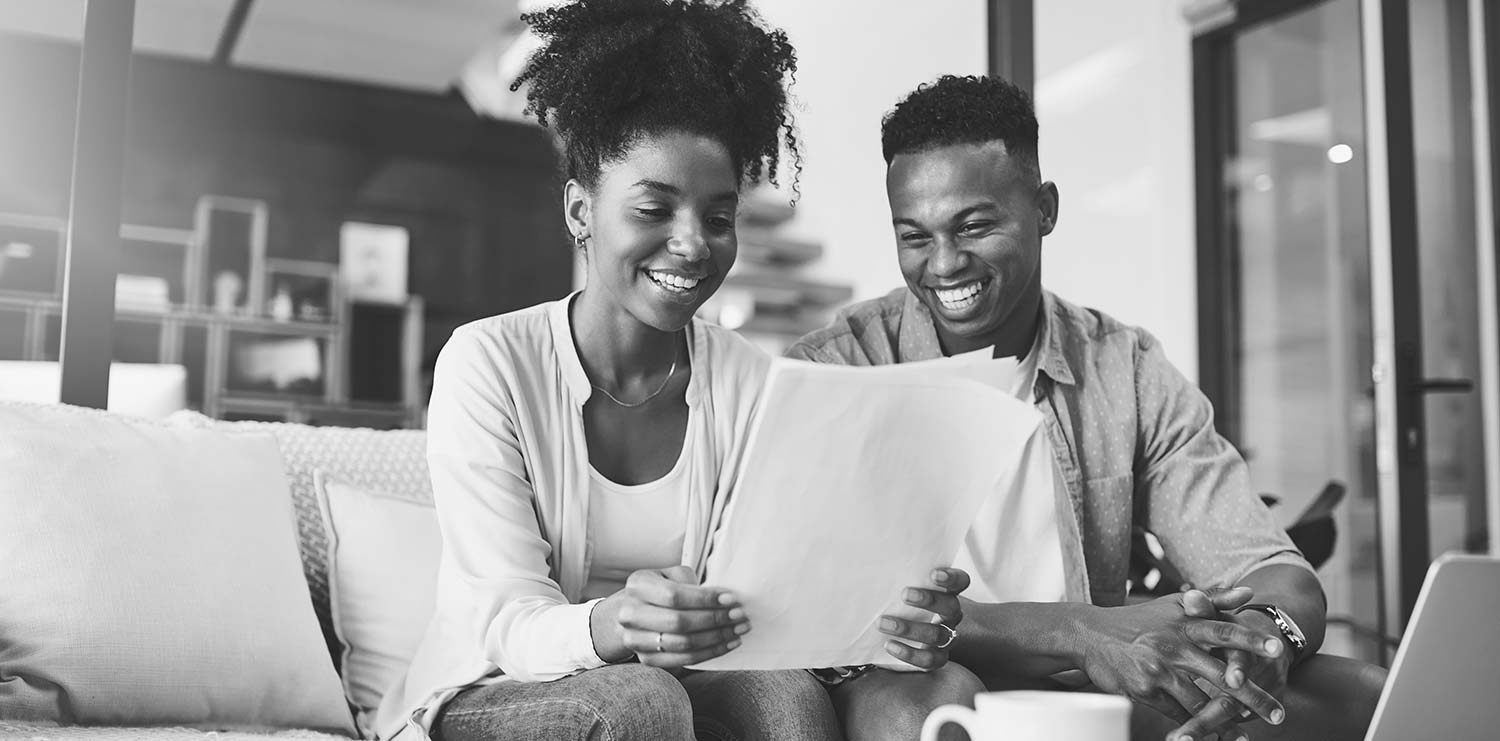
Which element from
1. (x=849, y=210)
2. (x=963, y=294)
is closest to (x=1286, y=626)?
(x=963, y=294)

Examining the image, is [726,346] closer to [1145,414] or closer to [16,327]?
[1145,414]

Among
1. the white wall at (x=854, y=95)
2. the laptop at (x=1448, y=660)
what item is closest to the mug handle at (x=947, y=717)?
the laptop at (x=1448, y=660)

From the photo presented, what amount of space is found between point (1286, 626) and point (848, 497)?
0.61 m

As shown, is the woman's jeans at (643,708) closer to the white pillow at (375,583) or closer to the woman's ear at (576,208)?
the white pillow at (375,583)

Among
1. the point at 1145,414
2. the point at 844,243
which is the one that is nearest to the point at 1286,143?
the point at 844,243

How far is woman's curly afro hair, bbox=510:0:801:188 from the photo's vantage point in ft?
4.40

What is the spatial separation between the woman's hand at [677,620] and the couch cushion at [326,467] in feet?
2.44

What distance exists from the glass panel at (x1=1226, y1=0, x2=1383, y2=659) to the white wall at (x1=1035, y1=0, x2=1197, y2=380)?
167 mm

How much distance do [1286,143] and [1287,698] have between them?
2719 mm

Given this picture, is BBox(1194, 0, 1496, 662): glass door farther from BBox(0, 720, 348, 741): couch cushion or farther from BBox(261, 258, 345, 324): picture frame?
BBox(261, 258, 345, 324): picture frame

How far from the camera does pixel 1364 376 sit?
3.38m

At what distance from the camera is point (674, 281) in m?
1.29

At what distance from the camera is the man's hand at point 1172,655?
3.98 ft

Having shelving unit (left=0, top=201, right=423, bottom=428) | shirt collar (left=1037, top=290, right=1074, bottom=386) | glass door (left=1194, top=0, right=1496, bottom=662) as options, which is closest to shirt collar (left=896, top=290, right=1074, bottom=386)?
shirt collar (left=1037, top=290, right=1074, bottom=386)
